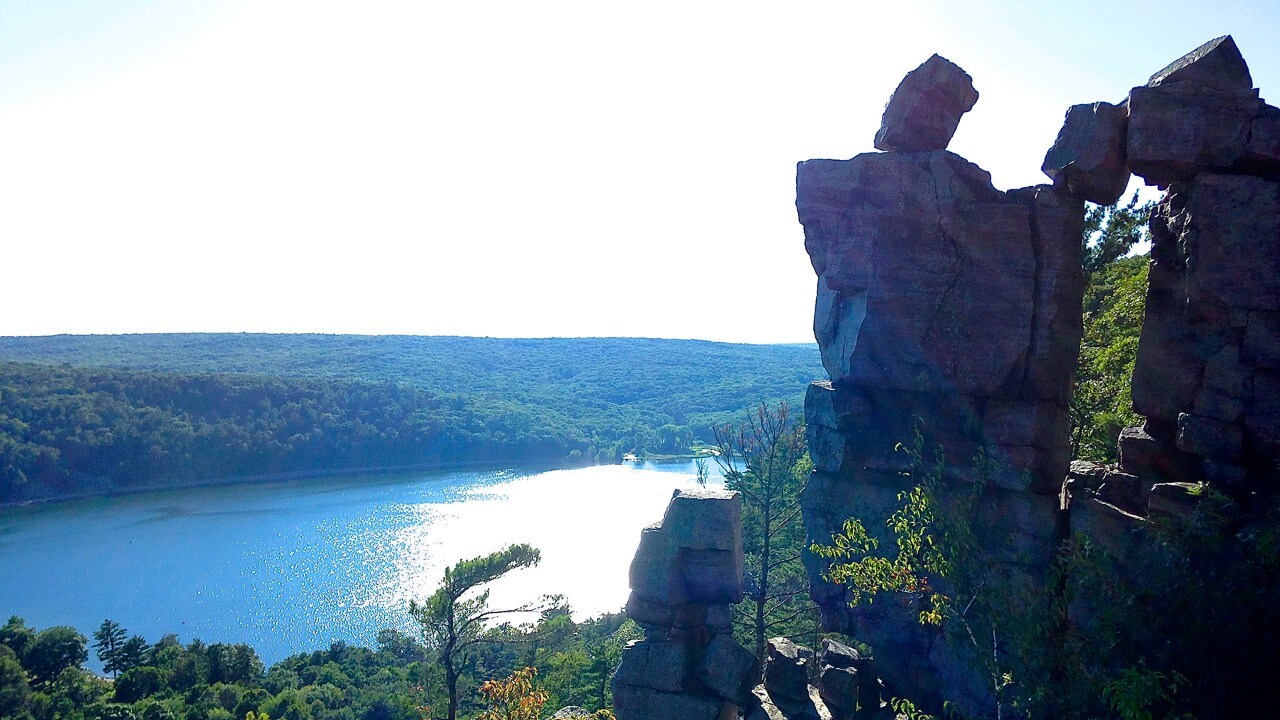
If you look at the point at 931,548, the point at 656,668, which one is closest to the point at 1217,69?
the point at 931,548

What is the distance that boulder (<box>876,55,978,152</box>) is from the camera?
12.6 meters

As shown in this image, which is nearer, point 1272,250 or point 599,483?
point 1272,250

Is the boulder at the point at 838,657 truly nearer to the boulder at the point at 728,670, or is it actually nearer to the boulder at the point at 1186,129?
the boulder at the point at 728,670

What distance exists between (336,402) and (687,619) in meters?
A: 103

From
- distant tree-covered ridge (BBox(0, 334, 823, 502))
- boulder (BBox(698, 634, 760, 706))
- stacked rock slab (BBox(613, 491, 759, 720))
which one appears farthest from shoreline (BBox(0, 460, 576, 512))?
boulder (BBox(698, 634, 760, 706))

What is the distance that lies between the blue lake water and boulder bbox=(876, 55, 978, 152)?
39.3 meters

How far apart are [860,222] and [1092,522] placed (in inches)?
223

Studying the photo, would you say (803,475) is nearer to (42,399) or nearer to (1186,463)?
Result: (1186,463)

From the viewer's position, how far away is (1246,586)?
217 inches

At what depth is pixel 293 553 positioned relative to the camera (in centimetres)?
5884

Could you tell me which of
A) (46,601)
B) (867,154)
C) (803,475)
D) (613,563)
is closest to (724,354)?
(613,563)

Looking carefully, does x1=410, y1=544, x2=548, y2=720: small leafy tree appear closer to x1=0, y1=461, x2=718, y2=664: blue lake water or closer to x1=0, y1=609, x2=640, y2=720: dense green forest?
x1=0, y1=609, x2=640, y2=720: dense green forest

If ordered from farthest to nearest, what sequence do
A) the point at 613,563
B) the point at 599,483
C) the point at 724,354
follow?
the point at 724,354, the point at 599,483, the point at 613,563

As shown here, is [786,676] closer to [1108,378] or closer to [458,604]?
[1108,378]
